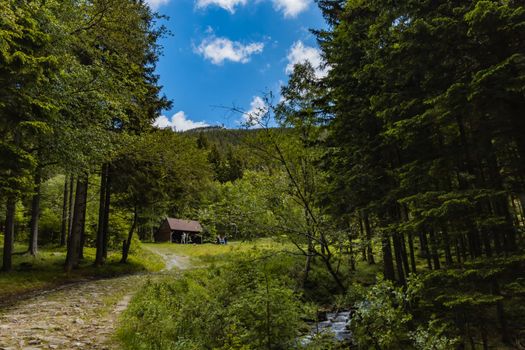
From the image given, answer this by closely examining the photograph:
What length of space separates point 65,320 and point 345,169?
909 centimetres

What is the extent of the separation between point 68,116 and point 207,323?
972cm

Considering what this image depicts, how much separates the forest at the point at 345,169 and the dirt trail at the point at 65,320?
12cm

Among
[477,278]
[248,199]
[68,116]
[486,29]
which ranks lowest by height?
[477,278]

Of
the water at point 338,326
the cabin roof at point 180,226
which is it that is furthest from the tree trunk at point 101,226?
the cabin roof at point 180,226

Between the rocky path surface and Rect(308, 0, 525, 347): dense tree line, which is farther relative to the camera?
Rect(308, 0, 525, 347): dense tree line

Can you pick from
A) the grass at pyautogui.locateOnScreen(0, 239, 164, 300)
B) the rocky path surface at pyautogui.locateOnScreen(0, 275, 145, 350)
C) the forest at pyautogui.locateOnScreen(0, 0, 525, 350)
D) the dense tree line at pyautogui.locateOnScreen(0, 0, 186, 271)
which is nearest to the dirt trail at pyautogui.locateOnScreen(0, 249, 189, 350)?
the rocky path surface at pyautogui.locateOnScreen(0, 275, 145, 350)

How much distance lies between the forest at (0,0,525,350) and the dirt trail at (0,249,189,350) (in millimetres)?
117

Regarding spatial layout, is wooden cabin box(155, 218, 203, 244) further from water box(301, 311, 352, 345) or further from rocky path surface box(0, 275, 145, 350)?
water box(301, 311, 352, 345)

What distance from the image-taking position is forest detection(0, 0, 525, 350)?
597 cm

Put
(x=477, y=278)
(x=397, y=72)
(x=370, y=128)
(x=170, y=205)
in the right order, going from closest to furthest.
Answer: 1. (x=477, y=278)
2. (x=397, y=72)
3. (x=370, y=128)
4. (x=170, y=205)

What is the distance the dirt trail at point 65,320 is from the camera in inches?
223

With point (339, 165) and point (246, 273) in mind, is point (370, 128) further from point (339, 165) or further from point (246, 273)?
point (246, 273)

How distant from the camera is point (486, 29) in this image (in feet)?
20.5

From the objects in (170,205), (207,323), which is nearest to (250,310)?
(207,323)
